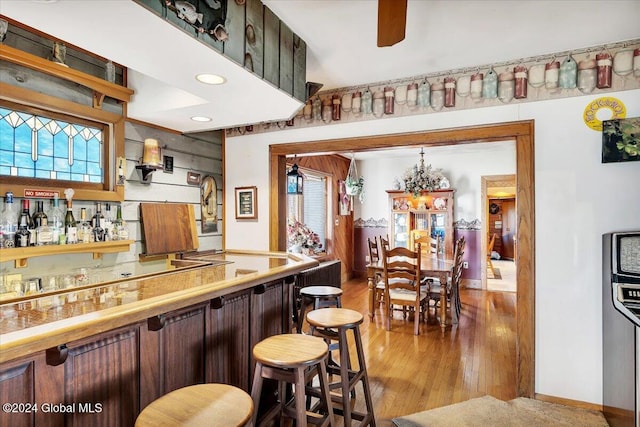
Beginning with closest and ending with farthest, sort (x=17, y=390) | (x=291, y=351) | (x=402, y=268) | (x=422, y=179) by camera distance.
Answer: (x=17, y=390) → (x=291, y=351) → (x=402, y=268) → (x=422, y=179)

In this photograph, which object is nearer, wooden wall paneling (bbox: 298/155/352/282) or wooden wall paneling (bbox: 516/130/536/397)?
wooden wall paneling (bbox: 516/130/536/397)

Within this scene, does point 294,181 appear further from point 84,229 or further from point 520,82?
point 520,82

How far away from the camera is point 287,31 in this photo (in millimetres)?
→ 2193

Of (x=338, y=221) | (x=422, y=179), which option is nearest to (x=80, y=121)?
(x=338, y=221)

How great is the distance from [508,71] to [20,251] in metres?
3.55

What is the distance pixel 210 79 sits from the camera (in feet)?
6.70

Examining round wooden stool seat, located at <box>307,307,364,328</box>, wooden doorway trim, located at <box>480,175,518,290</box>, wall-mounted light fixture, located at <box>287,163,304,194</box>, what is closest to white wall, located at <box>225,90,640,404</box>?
round wooden stool seat, located at <box>307,307,364,328</box>

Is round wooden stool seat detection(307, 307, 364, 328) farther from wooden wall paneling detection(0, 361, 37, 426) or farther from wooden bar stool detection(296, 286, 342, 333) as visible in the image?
wooden wall paneling detection(0, 361, 37, 426)

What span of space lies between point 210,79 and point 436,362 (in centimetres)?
292

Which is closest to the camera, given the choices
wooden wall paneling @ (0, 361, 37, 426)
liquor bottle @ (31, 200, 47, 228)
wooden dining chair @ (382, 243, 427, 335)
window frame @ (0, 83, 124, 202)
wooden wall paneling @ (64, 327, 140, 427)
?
→ wooden wall paneling @ (0, 361, 37, 426)

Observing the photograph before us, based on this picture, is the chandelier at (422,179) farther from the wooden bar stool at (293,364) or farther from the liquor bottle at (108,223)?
the wooden bar stool at (293,364)

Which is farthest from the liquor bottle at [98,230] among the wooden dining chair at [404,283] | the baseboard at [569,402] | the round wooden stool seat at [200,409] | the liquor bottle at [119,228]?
the baseboard at [569,402]

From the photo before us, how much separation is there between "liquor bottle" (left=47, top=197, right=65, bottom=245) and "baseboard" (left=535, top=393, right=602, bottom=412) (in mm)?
3505

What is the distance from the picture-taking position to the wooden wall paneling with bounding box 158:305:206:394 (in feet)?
5.04
